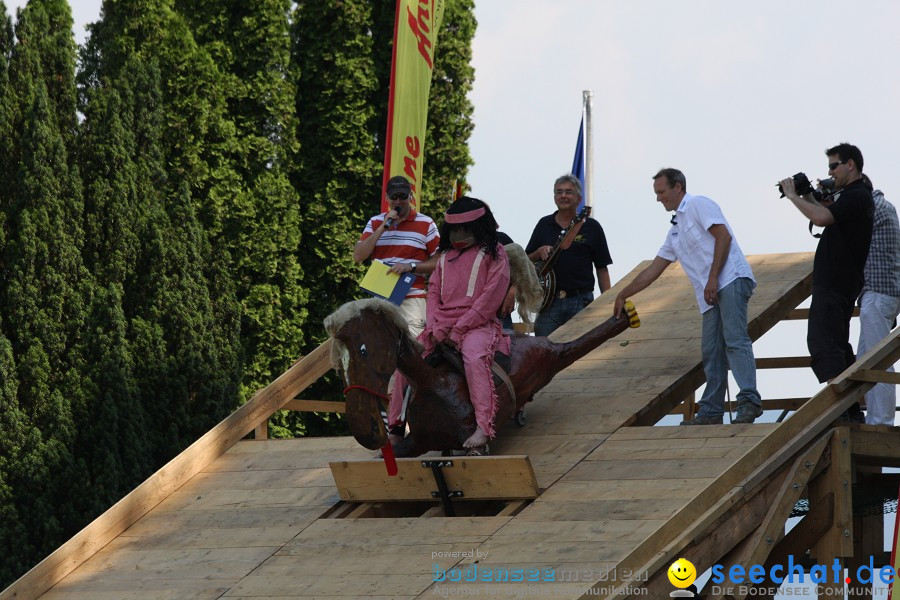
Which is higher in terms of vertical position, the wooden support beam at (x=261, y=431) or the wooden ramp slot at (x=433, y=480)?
the wooden ramp slot at (x=433, y=480)

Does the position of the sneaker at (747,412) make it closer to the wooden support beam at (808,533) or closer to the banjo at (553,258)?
the wooden support beam at (808,533)

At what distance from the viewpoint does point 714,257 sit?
757cm

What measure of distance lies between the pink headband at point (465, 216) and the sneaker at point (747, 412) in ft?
5.76

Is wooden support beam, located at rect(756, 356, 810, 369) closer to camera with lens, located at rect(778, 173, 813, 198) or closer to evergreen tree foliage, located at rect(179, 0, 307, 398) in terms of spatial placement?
camera with lens, located at rect(778, 173, 813, 198)

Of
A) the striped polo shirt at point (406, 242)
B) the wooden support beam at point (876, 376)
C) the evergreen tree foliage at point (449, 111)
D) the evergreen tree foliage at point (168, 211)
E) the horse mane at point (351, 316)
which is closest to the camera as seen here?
the wooden support beam at point (876, 376)

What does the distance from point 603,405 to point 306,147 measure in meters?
9.41

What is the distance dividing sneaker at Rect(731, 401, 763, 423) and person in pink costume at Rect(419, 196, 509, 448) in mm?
1304

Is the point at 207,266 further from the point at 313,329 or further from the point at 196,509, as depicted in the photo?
the point at 196,509

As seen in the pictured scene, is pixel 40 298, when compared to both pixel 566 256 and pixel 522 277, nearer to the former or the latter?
pixel 566 256

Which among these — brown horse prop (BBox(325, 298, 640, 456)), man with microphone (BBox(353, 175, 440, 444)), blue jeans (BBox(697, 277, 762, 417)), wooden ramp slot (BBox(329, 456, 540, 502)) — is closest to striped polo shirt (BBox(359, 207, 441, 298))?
man with microphone (BBox(353, 175, 440, 444))

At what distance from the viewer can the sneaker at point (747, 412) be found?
24.7ft

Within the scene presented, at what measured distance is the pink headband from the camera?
24.2ft

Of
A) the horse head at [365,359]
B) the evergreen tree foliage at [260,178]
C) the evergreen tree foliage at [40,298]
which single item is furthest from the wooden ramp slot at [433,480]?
the evergreen tree foliage at [260,178]

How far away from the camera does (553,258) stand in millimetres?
9094
